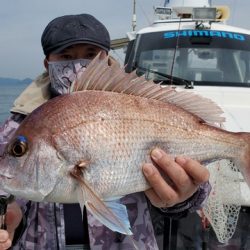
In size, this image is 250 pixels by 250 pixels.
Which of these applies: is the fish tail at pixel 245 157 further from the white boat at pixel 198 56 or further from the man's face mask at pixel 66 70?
the white boat at pixel 198 56

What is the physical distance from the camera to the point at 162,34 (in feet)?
18.3

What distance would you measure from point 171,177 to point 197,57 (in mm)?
3512

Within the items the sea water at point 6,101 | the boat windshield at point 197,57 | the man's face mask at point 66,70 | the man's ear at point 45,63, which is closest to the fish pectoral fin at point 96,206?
the man's face mask at point 66,70

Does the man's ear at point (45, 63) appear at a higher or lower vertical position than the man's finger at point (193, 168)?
higher

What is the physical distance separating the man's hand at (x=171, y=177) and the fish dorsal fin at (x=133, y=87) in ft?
0.80

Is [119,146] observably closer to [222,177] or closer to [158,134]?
[158,134]

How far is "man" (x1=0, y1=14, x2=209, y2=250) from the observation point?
81.3 inches

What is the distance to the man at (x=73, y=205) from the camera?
2.06 metres

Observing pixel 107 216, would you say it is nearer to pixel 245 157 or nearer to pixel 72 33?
pixel 245 157

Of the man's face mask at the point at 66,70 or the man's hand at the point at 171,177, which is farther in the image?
the man's face mask at the point at 66,70

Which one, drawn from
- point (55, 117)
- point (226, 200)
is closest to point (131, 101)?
point (55, 117)

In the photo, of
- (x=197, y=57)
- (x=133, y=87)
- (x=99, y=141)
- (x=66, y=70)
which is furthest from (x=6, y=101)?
(x=99, y=141)

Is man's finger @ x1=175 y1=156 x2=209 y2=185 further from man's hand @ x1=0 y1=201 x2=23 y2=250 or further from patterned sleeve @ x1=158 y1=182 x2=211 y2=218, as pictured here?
man's hand @ x1=0 y1=201 x2=23 y2=250

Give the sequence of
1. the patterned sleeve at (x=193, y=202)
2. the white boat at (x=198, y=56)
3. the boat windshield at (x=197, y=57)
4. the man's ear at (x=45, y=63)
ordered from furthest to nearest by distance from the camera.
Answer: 1. the boat windshield at (x=197, y=57)
2. the white boat at (x=198, y=56)
3. the man's ear at (x=45, y=63)
4. the patterned sleeve at (x=193, y=202)
